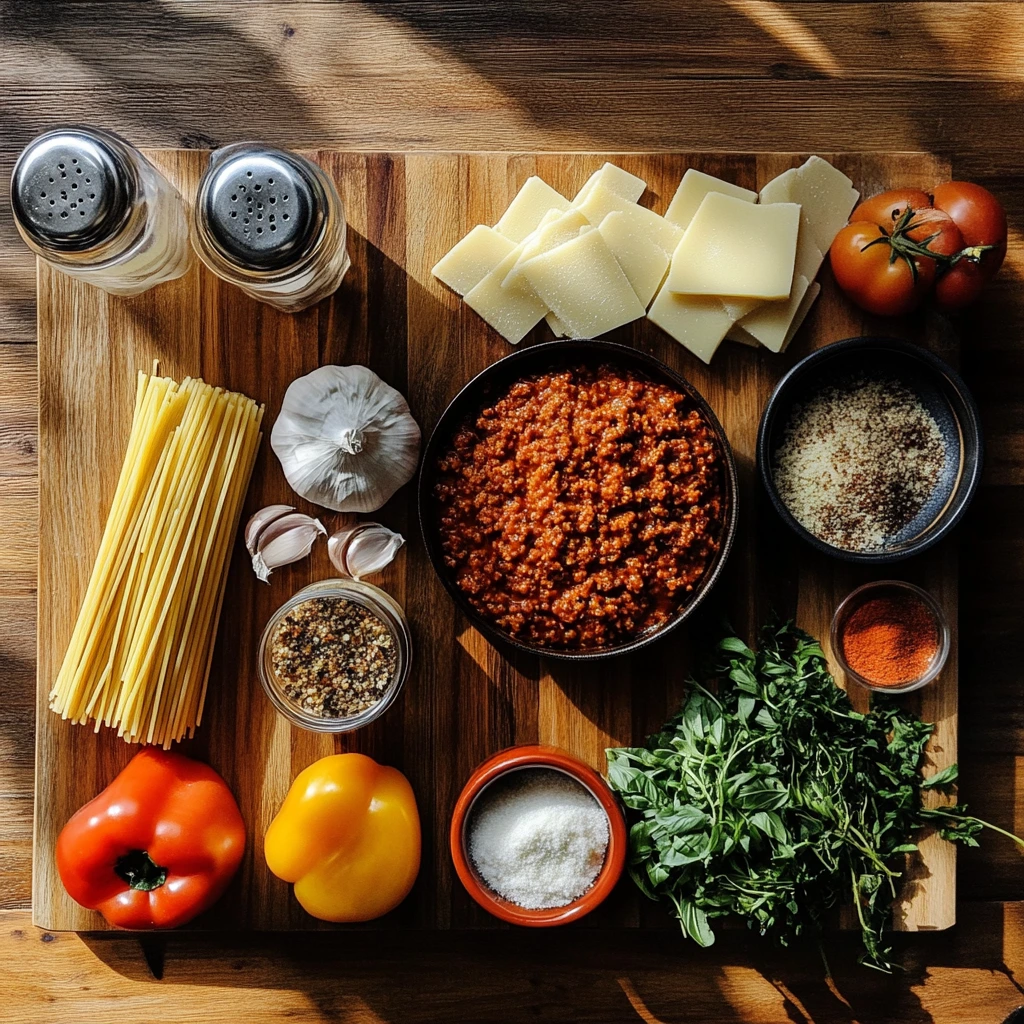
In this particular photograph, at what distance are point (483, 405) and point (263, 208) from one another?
600 millimetres

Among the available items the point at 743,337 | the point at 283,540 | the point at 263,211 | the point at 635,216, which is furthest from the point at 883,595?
the point at 263,211

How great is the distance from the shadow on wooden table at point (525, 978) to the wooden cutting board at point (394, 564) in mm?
179

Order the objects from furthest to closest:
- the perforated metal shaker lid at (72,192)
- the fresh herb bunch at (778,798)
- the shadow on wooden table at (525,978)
Answer: the shadow on wooden table at (525,978)
the fresh herb bunch at (778,798)
the perforated metal shaker lid at (72,192)

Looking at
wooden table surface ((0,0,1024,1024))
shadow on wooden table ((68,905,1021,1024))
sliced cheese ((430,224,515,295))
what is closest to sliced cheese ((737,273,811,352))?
wooden table surface ((0,0,1024,1024))

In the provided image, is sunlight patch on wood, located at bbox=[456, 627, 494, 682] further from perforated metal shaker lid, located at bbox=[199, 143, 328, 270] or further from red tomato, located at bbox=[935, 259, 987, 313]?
red tomato, located at bbox=[935, 259, 987, 313]

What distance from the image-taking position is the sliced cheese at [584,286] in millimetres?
2033

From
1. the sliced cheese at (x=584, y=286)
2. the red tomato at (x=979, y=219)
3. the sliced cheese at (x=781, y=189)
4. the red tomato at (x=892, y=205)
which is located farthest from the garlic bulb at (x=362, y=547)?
the red tomato at (x=979, y=219)

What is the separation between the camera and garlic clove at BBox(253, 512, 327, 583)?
207 centimetres

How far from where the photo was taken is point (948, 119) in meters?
2.32

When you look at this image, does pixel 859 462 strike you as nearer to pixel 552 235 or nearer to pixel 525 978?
pixel 552 235

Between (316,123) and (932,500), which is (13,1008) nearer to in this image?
(316,123)

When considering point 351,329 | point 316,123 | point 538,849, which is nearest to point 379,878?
point 538,849

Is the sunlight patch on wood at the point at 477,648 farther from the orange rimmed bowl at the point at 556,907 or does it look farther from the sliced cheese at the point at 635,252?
the sliced cheese at the point at 635,252

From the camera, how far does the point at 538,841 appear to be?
1935 millimetres
